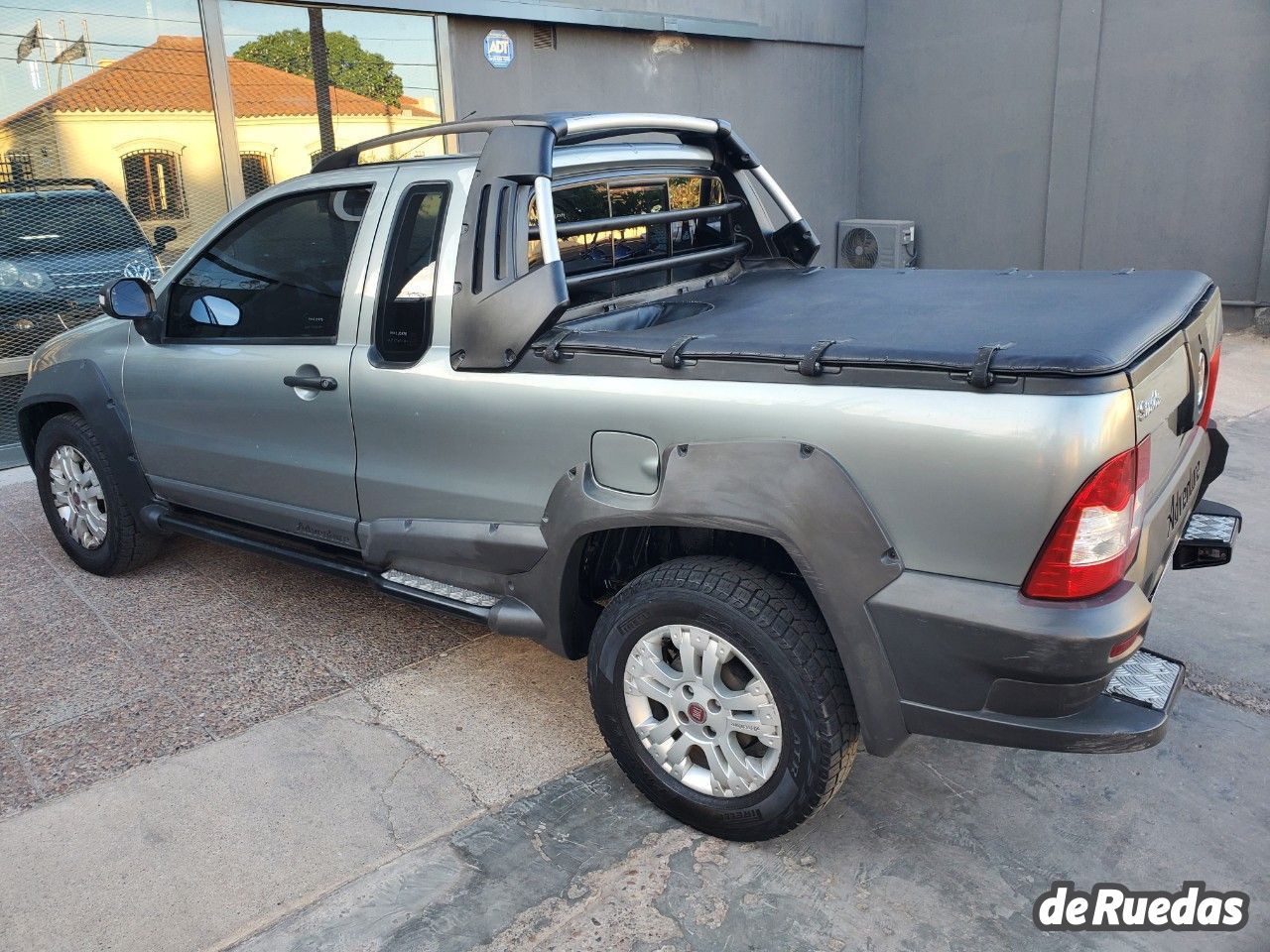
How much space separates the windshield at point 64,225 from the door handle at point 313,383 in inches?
159

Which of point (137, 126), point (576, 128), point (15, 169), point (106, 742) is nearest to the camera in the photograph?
point (576, 128)

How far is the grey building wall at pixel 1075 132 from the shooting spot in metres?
9.76

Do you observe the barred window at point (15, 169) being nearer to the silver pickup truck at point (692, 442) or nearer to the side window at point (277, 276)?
the silver pickup truck at point (692, 442)

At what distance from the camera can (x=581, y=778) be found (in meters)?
3.18

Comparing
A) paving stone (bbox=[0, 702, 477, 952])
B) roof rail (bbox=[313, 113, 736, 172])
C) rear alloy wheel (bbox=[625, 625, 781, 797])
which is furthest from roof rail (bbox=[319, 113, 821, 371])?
paving stone (bbox=[0, 702, 477, 952])

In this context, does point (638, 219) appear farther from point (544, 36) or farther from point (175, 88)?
point (544, 36)

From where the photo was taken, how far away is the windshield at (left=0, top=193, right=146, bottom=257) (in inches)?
256

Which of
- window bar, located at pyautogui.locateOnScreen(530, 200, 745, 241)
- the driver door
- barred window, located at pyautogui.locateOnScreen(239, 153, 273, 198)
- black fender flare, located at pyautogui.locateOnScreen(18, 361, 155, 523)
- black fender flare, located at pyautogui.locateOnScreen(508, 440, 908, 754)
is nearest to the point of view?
black fender flare, located at pyautogui.locateOnScreen(508, 440, 908, 754)

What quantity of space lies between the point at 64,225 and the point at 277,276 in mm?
3770

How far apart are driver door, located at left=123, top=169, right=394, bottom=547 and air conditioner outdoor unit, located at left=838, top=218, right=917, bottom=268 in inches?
359

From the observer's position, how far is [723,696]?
2707mm

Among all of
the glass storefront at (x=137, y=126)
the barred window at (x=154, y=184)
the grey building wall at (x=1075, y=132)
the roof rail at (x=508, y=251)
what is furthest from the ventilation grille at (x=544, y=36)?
the roof rail at (x=508, y=251)

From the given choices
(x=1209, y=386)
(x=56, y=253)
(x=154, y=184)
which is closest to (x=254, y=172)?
(x=154, y=184)

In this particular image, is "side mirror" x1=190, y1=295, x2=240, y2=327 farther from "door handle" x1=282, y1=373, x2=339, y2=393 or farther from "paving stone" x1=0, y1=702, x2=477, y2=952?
"paving stone" x1=0, y1=702, x2=477, y2=952
